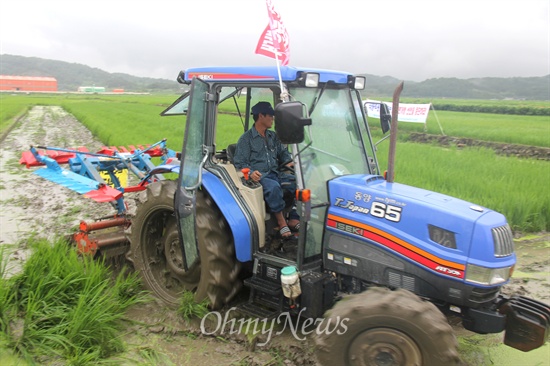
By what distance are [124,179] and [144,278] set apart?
2421 mm

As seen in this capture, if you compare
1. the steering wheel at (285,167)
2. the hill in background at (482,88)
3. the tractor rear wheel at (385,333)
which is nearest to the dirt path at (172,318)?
the tractor rear wheel at (385,333)

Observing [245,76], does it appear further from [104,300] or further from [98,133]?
[98,133]

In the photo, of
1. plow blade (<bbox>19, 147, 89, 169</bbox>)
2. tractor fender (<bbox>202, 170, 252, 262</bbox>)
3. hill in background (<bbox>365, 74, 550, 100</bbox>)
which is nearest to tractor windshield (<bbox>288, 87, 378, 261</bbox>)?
tractor fender (<bbox>202, 170, 252, 262</bbox>)

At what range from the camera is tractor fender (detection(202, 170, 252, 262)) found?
3.50m

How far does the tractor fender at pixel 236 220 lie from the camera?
350 centimetres

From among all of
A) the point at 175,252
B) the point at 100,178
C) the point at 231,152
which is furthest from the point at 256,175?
the point at 100,178

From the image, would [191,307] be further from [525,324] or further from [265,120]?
[525,324]

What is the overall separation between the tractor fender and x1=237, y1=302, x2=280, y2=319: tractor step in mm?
381

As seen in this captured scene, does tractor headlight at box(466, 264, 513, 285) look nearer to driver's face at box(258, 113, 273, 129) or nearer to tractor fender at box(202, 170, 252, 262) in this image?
tractor fender at box(202, 170, 252, 262)

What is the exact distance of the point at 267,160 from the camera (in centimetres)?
393

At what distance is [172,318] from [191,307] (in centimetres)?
24

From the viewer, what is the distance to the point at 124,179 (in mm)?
6367

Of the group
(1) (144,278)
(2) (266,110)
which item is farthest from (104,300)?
(2) (266,110)

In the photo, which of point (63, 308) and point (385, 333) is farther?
point (63, 308)
